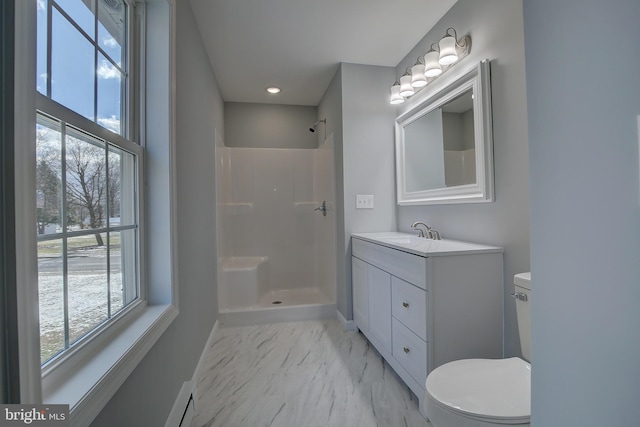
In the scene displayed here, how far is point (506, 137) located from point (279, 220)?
2.58m

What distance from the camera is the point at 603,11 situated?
15.4 inches

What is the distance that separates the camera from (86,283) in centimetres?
87

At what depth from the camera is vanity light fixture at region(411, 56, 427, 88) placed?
2.04 meters

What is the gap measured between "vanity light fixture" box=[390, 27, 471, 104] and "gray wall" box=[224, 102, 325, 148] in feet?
4.32

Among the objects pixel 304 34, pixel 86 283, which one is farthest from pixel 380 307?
pixel 304 34

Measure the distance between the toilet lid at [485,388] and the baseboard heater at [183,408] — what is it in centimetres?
112

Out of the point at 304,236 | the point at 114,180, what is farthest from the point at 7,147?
the point at 304,236

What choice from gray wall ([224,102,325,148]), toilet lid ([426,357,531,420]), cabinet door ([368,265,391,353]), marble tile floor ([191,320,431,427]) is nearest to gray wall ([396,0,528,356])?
toilet lid ([426,357,531,420])

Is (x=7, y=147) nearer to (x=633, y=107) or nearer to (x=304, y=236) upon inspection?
(x=633, y=107)

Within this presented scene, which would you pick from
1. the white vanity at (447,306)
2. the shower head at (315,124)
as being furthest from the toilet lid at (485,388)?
the shower head at (315,124)

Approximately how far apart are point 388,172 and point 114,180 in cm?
209

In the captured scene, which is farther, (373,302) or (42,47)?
(373,302)

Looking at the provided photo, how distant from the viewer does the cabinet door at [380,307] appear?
5.96ft

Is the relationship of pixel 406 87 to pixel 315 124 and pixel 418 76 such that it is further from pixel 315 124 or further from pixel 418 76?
pixel 315 124
